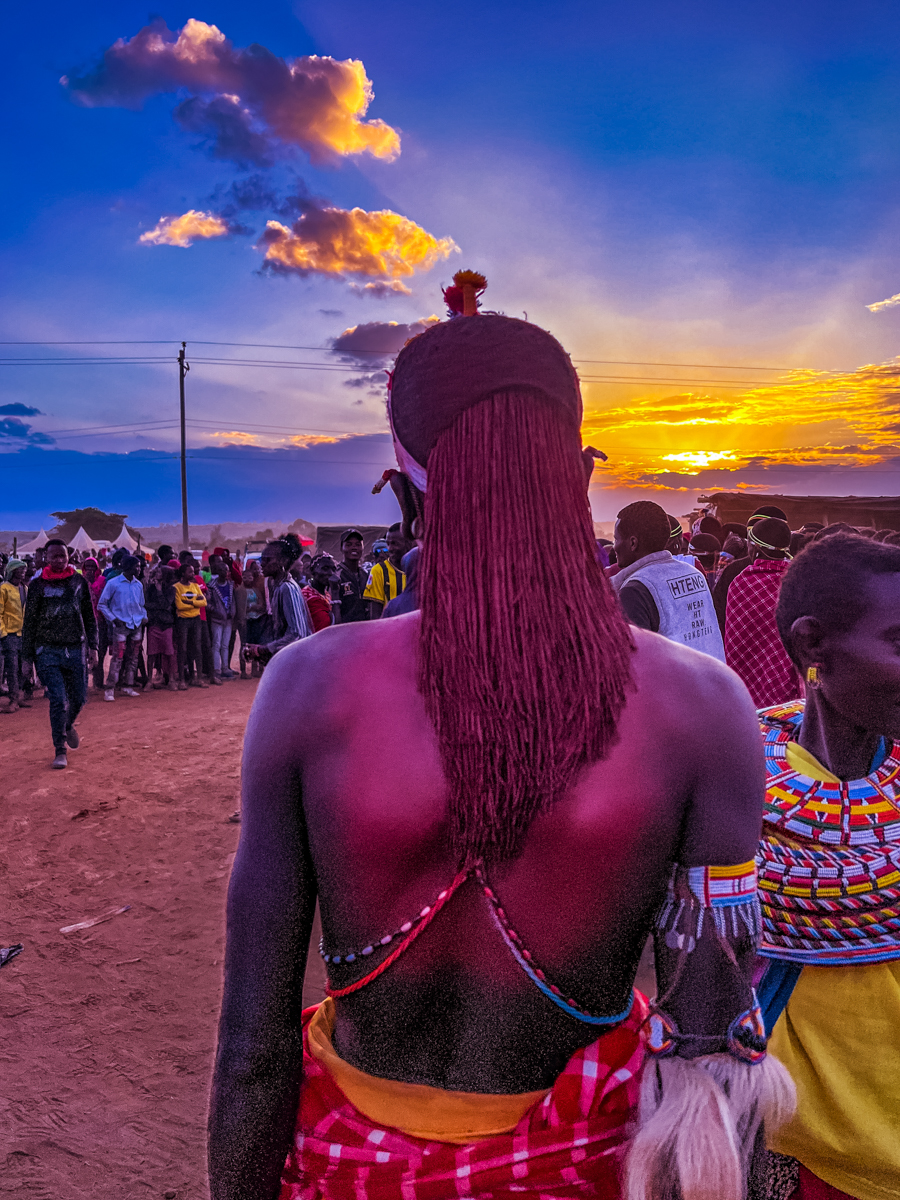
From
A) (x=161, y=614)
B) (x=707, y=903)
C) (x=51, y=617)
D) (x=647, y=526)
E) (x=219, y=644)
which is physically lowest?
(x=219, y=644)

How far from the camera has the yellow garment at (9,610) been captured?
420 inches

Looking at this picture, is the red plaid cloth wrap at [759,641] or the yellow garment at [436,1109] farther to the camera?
the red plaid cloth wrap at [759,641]

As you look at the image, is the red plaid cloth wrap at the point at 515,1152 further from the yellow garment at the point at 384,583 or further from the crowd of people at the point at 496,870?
the yellow garment at the point at 384,583

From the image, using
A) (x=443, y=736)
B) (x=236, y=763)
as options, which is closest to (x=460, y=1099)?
(x=443, y=736)

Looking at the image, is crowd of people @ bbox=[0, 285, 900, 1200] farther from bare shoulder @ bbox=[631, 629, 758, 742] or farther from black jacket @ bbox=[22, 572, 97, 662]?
black jacket @ bbox=[22, 572, 97, 662]

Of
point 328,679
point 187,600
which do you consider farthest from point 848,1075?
point 187,600

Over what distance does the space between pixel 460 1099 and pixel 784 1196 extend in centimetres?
117

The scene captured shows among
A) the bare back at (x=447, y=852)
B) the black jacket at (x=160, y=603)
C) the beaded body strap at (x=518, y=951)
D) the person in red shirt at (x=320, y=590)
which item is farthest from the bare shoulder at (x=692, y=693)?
the black jacket at (x=160, y=603)

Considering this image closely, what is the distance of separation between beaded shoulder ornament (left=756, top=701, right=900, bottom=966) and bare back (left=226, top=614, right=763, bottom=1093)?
0.75 metres

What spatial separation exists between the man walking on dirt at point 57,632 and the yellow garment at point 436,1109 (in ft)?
25.6

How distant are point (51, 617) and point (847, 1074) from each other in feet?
26.2

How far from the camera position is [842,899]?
164 cm

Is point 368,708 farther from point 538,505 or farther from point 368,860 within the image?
point 538,505

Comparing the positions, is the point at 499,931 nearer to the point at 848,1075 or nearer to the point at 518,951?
the point at 518,951
